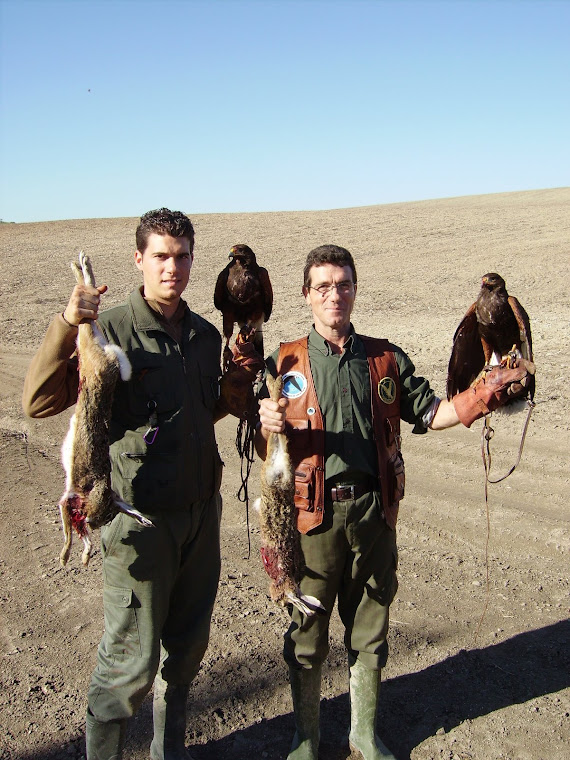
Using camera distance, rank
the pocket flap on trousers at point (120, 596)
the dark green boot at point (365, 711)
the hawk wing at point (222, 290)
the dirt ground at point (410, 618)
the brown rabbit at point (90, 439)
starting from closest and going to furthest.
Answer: the brown rabbit at point (90, 439) < the pocket flap on trousers at point (120, 596) < the dark green boot at point (365, 711) < the dirt ground at point (410, 618) < the hawk wing at point (222, 290)

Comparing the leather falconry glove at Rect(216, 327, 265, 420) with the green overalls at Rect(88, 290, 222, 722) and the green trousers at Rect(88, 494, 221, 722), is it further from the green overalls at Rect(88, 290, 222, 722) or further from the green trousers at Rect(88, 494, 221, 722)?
the green trousers at Rect(88, 494, 221, 722)

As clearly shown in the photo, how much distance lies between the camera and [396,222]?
27312 millimetres

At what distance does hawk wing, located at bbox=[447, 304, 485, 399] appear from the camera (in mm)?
3783

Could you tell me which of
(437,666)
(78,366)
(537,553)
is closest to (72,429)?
(78,366)

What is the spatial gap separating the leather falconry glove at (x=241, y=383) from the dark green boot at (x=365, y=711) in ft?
4.27

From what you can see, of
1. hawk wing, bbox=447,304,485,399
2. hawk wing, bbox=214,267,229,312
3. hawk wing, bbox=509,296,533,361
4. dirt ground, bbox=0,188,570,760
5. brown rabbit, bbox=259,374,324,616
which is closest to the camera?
brown rabbit, bbox=259,374,324,616

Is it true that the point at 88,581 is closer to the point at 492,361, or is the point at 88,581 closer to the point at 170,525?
the point at 170,525

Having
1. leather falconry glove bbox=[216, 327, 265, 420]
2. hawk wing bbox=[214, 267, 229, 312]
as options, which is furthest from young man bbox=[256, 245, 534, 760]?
hawk wing bbox=[214, 267, 229, 312]

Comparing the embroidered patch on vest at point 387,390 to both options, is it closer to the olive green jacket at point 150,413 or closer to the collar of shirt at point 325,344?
the collar of shirt at point 325,344

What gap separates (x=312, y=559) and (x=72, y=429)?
1.20 meters

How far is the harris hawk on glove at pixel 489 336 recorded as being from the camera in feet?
11.3

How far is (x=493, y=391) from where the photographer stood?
10.3ft

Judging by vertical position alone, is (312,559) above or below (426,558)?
above

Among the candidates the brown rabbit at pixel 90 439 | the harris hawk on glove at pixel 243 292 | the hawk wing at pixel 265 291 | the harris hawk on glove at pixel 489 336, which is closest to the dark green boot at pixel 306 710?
the brown rabbit at pixel 90 439
